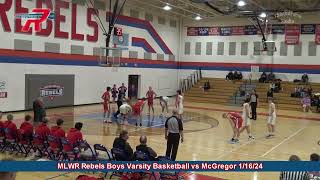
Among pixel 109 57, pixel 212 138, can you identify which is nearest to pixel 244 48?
pixel 109 57

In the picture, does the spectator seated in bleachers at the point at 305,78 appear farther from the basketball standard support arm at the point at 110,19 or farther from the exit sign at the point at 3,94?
the exit sign at the point at 3,94

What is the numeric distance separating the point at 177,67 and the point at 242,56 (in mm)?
6748

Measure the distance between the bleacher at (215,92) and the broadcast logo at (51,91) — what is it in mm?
12672

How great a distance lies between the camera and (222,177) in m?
9.58

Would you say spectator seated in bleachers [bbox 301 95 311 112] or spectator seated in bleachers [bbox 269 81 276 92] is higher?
spectator seated in bleachers [bbox 269 81 276 92]

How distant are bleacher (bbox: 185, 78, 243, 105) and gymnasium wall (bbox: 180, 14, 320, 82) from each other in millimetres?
1405

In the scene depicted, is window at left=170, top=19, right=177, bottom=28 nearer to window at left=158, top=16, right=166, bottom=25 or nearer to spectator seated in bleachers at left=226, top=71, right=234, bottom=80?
window at left=158, top=16, right=166, bottom=25

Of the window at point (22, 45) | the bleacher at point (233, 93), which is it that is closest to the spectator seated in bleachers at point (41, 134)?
the window at point (22, 45)

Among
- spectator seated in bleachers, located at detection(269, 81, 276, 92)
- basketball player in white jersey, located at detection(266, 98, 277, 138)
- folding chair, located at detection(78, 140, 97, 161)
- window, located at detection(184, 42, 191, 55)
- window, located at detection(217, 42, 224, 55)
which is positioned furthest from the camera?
window, located at detection(184, 42, 191, 55)

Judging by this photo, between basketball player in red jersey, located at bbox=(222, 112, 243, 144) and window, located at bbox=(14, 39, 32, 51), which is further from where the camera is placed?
window, located at bbox=(14, 39, 32, 51)

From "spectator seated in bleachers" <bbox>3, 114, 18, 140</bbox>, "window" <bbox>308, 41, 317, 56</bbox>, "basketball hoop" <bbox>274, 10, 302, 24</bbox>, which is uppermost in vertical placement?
"basketball hoop" <bbox>274, 10, 302, 24</bbox>

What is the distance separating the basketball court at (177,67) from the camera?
50.3 feet

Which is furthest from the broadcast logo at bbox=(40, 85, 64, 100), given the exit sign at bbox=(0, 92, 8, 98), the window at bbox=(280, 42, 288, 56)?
the window at bbox=(280, 42, 288, 56)

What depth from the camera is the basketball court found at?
1532 centimetres
